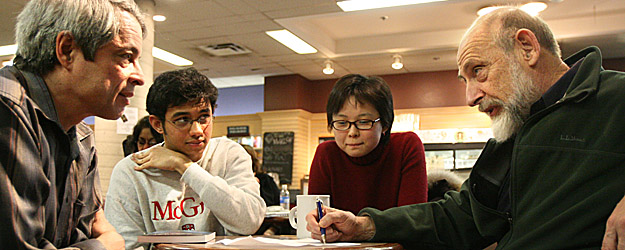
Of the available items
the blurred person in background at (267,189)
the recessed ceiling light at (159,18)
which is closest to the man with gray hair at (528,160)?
the blurred person in background at (267,189)

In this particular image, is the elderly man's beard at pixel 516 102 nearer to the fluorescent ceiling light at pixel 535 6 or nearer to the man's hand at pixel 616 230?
the man's hand at pixel 616 230

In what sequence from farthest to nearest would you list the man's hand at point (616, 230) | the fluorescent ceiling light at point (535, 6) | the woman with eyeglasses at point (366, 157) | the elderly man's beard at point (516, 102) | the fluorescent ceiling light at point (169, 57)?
1. the fluorescent ceiling light at point (169, 57)
2. the fluorescent ceiling light at point (535, 6)
3. the woman with eyeglasses at point (366, 157)
4. the elderly man's beard at point (516, 102)
5. the man's hand at point (616, 230)

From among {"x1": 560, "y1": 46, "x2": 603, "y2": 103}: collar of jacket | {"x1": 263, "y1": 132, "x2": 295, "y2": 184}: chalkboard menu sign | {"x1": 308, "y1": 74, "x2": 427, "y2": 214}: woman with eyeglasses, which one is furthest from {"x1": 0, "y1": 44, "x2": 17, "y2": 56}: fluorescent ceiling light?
{"x1": 560, "y1": 46, "x2": 603, "y2": 103}: collar of jacket

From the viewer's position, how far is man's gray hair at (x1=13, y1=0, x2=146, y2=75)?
4.08 ft

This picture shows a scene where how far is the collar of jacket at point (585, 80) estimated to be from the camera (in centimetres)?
140

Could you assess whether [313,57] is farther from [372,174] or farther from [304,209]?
[304,209]

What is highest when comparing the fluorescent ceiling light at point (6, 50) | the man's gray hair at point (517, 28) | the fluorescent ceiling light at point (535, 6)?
the fluorescent ceiling light at point (535, 6)

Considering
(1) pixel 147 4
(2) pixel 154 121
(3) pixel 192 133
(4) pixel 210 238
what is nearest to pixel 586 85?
(4) pixel 210 238

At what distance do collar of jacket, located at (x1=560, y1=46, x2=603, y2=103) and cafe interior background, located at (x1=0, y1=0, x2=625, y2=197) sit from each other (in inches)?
194

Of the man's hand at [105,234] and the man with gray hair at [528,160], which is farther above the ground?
the man with gray hair at [528,160]

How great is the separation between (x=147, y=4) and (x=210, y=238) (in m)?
5.27

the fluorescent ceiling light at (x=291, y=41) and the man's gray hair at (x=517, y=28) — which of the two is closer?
the man's gray hair at (x=517, y=28)

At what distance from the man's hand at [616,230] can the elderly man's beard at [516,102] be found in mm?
494

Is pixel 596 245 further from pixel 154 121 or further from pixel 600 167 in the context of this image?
pixel 154 121
